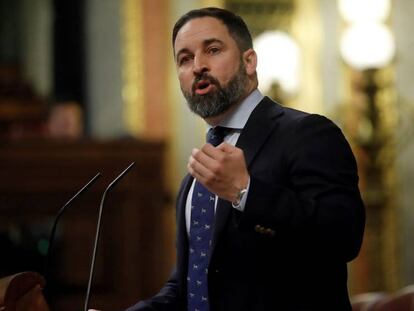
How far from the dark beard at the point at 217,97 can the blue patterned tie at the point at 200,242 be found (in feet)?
0.23

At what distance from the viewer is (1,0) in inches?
289

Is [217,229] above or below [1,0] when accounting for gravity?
below

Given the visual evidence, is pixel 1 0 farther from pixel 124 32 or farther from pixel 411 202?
pixel 411 202

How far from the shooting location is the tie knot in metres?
1.90

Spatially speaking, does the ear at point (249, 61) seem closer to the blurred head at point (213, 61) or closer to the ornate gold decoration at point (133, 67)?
the blurred head at point (213, 61)

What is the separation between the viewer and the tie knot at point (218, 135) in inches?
75.0

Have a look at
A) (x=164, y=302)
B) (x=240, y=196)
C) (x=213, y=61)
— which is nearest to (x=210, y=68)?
(x=213, y=61)

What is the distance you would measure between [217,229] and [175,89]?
410 cm

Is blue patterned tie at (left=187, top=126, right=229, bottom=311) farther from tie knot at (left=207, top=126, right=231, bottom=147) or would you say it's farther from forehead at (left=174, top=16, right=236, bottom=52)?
forehead at (left=174, top=16, right=236, bottom=52)

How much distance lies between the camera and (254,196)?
161 centimetres

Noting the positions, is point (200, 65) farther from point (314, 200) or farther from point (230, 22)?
point (314, 200)

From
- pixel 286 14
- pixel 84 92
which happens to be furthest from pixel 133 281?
pixel 286 14

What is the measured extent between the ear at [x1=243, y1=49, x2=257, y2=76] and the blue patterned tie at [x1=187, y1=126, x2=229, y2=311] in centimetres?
11

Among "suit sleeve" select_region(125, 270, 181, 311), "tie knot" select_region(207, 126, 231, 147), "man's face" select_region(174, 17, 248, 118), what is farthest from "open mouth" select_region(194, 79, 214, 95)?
"suit sleeve" select_region(125, 270, 181, 311)
